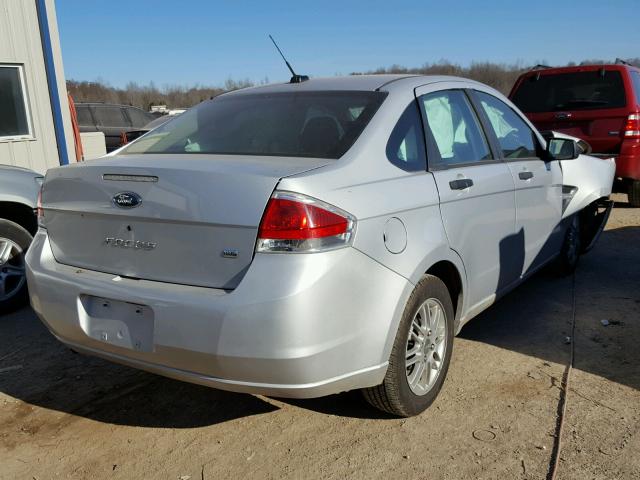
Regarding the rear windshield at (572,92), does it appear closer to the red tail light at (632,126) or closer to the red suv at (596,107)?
the red suv at (596,107)

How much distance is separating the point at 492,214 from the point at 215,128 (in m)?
1.67

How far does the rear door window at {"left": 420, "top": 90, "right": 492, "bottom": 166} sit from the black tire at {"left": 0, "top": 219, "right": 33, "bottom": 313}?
3491 mm

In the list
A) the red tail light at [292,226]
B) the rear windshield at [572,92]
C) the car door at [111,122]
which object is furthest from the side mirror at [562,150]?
the car door at [111,122]

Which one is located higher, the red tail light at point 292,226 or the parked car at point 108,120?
the red tail light at point 292,226

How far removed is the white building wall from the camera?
28.4 feet

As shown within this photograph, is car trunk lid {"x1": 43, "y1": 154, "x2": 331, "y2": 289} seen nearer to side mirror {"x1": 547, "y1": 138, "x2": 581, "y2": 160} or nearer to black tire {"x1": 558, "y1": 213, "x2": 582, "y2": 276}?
side mirror {"x1": 547, "y1": 138, "x2": 581, "y2": 160}

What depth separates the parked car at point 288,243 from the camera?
2393 mm

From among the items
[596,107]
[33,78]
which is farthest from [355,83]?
[33,78]

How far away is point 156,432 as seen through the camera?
3041 mm

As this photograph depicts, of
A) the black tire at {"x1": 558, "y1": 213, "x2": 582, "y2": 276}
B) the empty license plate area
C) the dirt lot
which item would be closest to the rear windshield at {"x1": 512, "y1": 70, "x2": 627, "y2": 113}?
the black tire at {"x1": 558, "y1": 213, "x2": 582, "y2": 276}

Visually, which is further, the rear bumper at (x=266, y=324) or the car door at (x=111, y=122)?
the car door at (x=111, y=122)

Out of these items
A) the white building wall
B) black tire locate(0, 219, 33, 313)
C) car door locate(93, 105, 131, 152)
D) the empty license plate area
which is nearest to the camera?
the empty license plate area

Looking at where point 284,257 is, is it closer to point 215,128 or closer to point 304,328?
point 304,328

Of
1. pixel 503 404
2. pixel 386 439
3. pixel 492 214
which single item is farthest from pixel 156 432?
pixel 492 214
